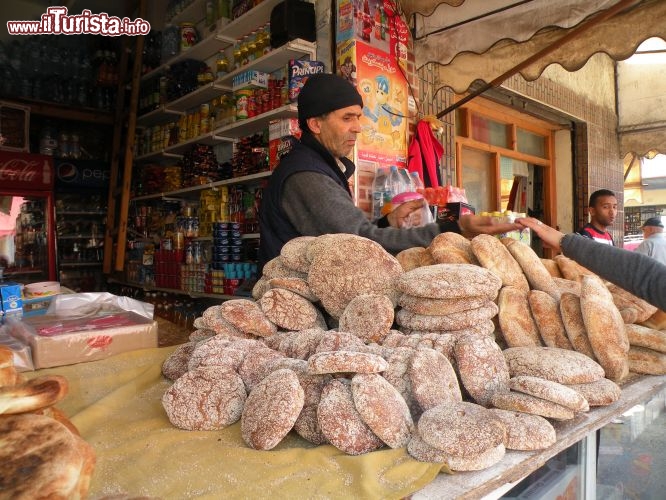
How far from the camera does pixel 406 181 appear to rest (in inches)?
142

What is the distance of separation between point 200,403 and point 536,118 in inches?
261

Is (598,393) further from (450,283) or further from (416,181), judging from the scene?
(416,181)

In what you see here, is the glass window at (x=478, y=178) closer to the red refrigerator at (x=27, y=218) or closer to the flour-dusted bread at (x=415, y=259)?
the flour-dusted bread at (x=415, y=259)

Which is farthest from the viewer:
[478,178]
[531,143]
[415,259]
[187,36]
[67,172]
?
[531,143]

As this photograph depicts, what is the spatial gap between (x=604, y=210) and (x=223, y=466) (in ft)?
15.4

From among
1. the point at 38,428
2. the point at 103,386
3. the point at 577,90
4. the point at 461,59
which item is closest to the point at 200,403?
the point at 38,428

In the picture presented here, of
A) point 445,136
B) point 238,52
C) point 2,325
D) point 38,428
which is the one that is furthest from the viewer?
point 445,136

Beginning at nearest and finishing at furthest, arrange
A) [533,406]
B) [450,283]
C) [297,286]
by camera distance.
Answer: [533,406] < [450,283] < [297,286]

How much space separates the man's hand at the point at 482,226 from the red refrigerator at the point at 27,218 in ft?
16.5

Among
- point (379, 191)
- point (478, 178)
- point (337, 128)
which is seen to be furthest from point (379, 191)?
point (478, 178)

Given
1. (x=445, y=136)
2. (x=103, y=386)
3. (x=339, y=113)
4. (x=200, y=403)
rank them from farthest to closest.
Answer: (x=445, y=136), (x=339, y=113), (x=103, y=386), (x=200, y=403)

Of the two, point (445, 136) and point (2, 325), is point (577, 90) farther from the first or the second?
point (2, 325)

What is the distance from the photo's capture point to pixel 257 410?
1.00 metres

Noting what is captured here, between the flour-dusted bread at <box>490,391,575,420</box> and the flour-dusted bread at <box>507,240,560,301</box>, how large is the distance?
59 cm
